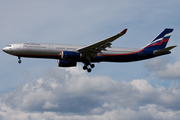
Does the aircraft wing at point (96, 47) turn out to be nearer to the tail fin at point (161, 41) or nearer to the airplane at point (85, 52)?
the airplane at point (85, 52)

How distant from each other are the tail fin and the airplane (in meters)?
0.61

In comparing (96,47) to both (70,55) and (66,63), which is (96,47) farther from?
(66,63)

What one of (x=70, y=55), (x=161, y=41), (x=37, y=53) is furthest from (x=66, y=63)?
(x=161, y=41)

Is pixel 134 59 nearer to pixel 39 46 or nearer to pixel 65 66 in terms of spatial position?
pixel 65 66

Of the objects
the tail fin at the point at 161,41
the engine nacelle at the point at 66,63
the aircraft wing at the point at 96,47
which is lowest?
the engine nacelle at the point at 66,63

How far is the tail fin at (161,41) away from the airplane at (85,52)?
0.61 m

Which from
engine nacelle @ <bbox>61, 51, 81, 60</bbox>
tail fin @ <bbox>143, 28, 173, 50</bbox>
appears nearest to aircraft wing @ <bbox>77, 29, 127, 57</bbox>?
engine nacelle @ <bbox>61, 51, 81, 60</bbox>

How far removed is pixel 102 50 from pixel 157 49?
1043cm

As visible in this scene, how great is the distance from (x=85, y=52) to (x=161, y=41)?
1524 centimetres

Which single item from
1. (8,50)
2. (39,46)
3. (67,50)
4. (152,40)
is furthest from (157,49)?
(8,50)

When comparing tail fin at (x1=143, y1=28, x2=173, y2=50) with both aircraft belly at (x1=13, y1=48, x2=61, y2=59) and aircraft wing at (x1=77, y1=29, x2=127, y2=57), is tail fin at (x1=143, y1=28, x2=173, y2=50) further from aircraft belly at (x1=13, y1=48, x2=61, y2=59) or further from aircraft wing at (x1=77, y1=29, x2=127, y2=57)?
aircraft belly at (x1=13, y1=48, x2=61, y2=59)

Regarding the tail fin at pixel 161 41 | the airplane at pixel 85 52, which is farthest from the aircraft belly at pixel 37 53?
the tail fin at pixel 161 41

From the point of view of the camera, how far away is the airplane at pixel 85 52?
134ft

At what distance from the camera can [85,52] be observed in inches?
1644
